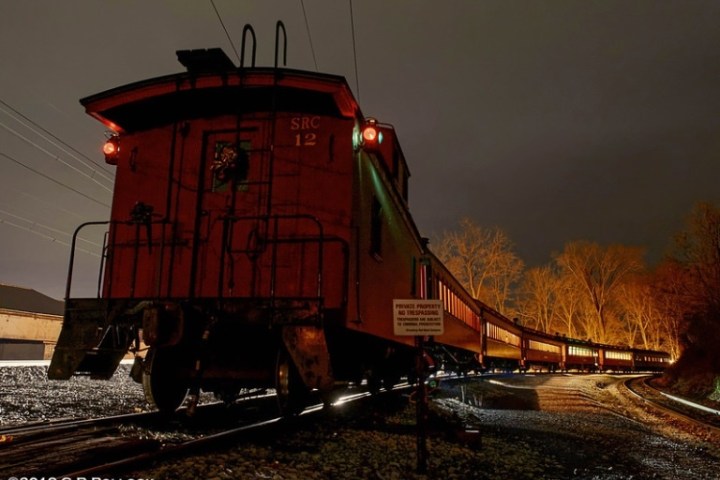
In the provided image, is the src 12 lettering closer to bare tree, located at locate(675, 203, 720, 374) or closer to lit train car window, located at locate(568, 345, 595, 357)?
bare tree, located at locate(675, 203, 720, 374)

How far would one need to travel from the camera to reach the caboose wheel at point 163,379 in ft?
17.5

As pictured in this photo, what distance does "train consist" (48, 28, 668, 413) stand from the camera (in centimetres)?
535

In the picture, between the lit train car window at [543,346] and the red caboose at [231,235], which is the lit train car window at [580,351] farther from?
the red caboose at [231,235]

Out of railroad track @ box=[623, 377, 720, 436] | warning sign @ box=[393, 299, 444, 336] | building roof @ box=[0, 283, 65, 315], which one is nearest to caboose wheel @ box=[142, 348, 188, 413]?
warning sign @ box=[393, 299, 444, 336]

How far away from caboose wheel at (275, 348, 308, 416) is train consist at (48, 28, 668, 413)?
1 cm

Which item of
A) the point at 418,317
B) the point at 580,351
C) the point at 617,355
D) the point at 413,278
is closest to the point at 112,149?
the point at 418,317

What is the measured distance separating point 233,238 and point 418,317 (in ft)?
7.68

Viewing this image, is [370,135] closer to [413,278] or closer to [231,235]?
[231,235]

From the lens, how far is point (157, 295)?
612 cm

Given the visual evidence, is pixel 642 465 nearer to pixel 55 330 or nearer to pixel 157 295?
pixel 157 295

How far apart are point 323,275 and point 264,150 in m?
1.66

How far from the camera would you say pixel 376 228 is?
284 inches

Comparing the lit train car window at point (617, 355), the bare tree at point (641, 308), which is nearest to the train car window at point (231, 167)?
the lit train car window at point (617, 355)

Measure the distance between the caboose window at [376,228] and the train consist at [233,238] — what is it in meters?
0.06
